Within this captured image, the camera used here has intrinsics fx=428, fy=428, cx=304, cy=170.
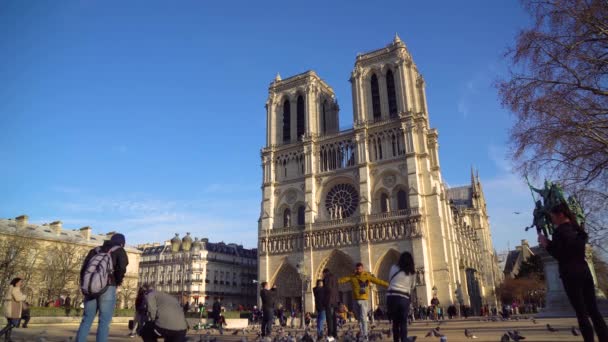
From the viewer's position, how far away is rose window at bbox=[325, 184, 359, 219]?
42.9 m

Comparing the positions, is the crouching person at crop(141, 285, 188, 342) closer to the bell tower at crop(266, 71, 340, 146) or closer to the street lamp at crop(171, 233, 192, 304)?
the bell tower at crop(266, 71, 340, 146)

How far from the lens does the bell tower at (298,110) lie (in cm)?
4775

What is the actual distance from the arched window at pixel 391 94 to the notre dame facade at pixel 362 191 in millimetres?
112

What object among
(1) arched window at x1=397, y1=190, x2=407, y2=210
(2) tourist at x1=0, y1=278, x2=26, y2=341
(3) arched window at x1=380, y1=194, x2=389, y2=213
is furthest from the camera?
(3) arched window at x1=380, y1=194, x2=389, y2=213

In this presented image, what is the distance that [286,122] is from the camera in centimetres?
5056

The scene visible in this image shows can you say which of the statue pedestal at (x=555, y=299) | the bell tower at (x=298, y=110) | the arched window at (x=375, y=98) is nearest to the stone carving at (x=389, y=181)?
the arched window at (x=375, y=98)

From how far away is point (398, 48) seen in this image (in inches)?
1736

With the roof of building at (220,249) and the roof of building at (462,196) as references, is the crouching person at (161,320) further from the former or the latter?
the roof of building at (462,196)

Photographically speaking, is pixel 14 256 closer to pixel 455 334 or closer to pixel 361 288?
pixel 361 288

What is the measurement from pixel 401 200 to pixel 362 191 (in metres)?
3.75

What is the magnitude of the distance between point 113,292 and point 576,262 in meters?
6.18

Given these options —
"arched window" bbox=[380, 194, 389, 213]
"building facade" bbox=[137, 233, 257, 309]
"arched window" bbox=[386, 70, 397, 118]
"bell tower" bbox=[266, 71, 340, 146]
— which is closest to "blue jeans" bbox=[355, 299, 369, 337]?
"arched window" bbox=[380, 194, 389, 213]

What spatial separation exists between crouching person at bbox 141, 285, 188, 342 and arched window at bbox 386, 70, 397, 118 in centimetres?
3977

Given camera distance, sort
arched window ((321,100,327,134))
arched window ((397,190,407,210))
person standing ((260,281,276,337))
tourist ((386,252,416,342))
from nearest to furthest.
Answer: tourist ((386,252,416,342))
person standing ((260,281,276,337))
arched window ((397,190,407,210))
arched window ((321,100,327,134))
